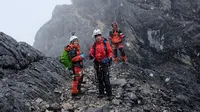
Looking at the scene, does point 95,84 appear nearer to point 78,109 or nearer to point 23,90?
point 78,109

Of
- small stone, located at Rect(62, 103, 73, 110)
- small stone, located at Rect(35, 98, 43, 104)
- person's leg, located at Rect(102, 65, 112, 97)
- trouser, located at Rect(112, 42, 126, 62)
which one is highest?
trouser, located at Rect(112, 42, 126, 62)

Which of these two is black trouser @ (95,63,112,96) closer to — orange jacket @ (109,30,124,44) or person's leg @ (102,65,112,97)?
person's leg @ (102,65,112,97)

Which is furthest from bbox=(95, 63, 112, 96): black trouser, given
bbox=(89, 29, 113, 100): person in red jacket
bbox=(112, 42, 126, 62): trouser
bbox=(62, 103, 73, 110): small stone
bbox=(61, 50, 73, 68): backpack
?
bbox=(112, 42, 126, 62): trouser

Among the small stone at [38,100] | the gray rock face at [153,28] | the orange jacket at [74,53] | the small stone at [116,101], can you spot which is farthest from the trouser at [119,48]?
the small stone at [38,100]

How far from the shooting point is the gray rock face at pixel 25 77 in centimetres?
866

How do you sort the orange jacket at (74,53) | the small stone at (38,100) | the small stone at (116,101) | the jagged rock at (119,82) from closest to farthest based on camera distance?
1. the small stone at (38,100)
2. the small stone at (116,101)
3. the orange jacket at (74,53)
4. the jagged rock at (119,82)

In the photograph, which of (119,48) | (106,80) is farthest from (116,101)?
(119,48)

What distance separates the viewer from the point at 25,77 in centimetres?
1138

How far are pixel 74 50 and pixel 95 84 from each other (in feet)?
9.44

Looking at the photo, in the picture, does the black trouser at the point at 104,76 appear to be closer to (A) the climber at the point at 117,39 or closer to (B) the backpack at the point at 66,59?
(B) the backpack at the point at 66,59

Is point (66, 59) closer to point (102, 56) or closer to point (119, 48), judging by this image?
point (102, 56)

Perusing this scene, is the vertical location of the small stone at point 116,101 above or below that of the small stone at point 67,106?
below

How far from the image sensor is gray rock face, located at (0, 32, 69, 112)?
866cm

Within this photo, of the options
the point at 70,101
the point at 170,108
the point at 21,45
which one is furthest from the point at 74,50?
the point at 170,108
